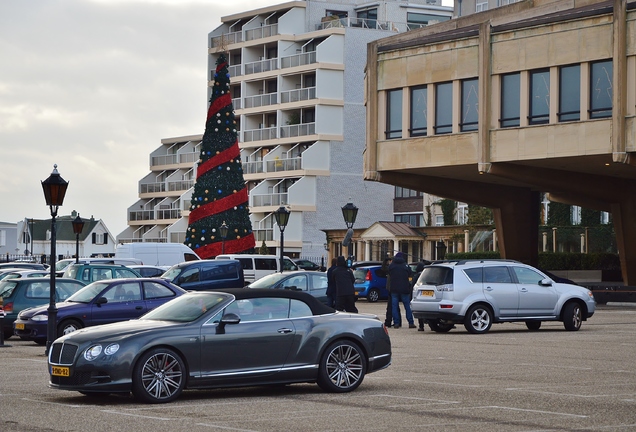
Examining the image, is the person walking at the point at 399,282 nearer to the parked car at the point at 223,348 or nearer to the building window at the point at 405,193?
the parked car at the point at 223,348

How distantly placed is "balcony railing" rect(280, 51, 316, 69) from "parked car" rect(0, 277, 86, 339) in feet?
201

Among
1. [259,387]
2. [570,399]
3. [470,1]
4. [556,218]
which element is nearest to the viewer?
[570,399]

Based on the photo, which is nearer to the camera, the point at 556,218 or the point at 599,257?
the point at 599,257

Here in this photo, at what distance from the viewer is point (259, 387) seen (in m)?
15.8

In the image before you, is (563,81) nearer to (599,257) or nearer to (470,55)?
(470,55)

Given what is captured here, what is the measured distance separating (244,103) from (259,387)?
3048 inches

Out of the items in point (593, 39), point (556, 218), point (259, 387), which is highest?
point (593, 39)

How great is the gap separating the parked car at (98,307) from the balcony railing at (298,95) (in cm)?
6236

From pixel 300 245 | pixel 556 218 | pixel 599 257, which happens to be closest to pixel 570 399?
pixel 599 257

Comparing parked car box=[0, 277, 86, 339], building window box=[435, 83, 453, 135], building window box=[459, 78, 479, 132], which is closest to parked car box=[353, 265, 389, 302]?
building window box=[435, 83, 453, 135]

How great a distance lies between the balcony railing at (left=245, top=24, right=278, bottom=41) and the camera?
90.8 meters

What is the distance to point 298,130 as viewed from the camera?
8762 centimetres

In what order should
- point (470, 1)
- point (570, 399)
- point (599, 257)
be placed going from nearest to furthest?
point (570, 399) < point (599, 257) < point (470, 1)

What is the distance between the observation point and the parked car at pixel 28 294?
26.8 meters
